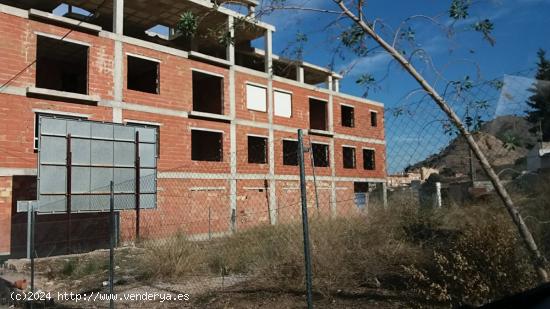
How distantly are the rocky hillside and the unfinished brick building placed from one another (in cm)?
915

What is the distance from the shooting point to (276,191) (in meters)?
29.3

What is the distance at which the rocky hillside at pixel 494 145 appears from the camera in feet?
14.8

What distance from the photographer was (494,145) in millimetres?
5012

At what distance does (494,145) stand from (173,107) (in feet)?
68.1

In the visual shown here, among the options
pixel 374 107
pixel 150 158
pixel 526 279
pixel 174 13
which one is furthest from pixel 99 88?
pixel 374 107

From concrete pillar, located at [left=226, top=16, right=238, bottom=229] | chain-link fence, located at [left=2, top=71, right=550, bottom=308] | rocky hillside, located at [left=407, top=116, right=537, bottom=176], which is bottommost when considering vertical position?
chain-link fence, located at [left=2, top=71, right=550, bottom=308]

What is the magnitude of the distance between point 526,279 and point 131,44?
20.8 meters

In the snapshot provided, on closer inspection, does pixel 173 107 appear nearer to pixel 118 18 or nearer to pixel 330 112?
pixel 118 18

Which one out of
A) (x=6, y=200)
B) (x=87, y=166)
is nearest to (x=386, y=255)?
(x=87, y=166)

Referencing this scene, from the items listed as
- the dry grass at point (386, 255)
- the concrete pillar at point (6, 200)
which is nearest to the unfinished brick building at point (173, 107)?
the concrete pillar at point (6, 200)

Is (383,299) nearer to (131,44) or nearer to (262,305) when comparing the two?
(262,305)

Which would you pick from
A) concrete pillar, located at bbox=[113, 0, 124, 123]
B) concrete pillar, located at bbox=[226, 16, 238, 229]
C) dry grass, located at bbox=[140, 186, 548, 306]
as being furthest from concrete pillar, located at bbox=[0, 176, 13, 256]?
concrete pillar, located at bbox=[226, 16, 238, 229]

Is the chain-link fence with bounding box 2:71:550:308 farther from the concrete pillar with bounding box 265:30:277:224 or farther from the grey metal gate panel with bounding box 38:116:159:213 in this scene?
the concrete pillar with bounding box 265:30:277:224

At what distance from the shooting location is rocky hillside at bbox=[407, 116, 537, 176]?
4523 mm
